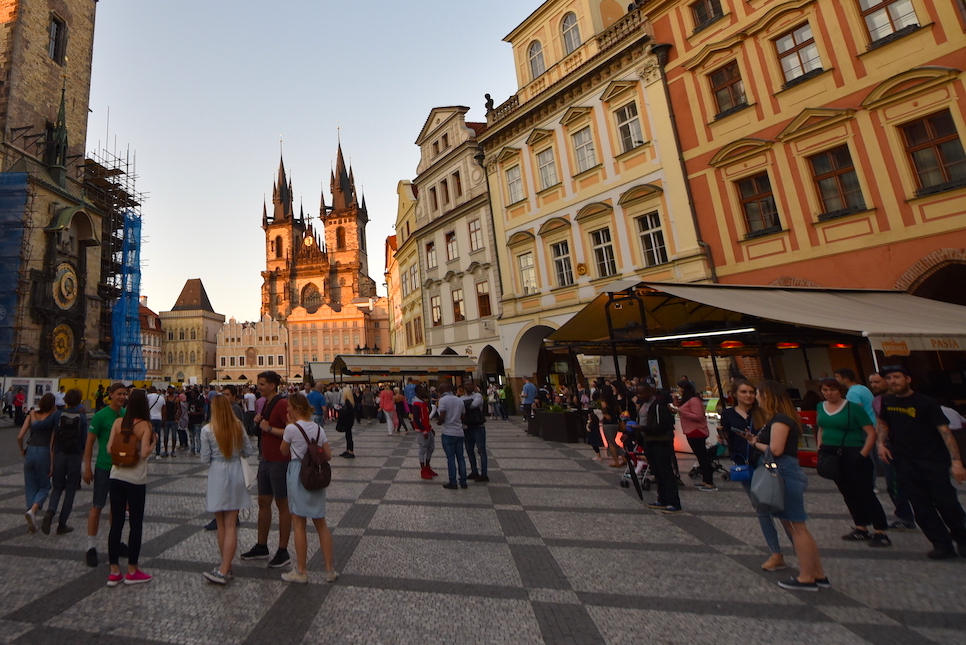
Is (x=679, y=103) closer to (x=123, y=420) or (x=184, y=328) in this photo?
(x=123, y=420)

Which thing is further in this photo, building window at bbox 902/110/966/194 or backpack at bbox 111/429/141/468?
building window at bbox 902/110/966/194

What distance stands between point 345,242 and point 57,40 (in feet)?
207

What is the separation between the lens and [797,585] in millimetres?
3496

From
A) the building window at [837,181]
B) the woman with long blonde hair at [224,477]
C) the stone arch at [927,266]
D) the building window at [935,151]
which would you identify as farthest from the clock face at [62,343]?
the building window at [935,151]

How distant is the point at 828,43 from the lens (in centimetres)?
1216

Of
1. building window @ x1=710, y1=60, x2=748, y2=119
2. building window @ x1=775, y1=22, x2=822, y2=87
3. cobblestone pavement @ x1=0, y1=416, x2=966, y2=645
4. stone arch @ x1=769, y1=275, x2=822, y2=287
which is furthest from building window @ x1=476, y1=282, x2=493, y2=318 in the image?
cobblestone pavement @ x1=0, y1=416, x2=966, y2=645

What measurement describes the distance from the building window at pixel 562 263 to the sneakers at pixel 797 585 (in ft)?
47.9

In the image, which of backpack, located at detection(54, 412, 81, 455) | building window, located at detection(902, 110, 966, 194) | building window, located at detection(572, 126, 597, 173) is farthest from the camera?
building window, located at detection(572, 126, 597, 173)

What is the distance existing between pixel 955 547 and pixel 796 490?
7.37ft

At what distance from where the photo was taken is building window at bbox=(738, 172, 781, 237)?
13.3m

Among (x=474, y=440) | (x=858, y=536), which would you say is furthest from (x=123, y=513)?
(x=858, y=536)

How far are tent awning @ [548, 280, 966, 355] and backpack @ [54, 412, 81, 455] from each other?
8.89 meters

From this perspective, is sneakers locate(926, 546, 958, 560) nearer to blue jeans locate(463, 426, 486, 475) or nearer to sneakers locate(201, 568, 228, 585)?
blue jeans locate(463, 426, 486, 475)

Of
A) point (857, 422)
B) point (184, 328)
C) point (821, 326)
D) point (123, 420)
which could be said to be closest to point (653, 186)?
point (821, 326)
